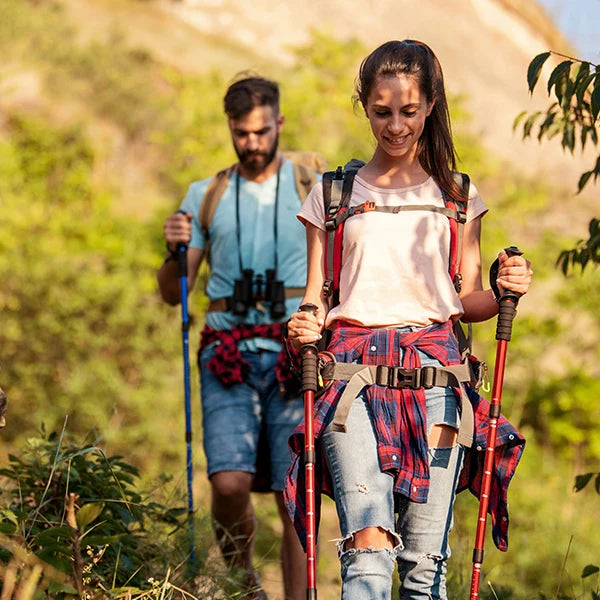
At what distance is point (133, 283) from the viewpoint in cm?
1405

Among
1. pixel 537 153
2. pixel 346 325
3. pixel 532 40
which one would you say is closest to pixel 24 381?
pixel 346 325

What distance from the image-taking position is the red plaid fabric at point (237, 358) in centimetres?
483

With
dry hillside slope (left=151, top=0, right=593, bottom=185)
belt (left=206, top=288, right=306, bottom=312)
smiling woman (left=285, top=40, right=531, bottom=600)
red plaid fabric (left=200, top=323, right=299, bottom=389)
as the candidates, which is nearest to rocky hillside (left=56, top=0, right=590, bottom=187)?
dry hillside slope (left=151, top=0, right=593, bottom=185)

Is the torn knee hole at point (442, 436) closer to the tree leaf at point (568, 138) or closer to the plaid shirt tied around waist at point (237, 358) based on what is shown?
the plaid shirt tied around waist at point (237, 358)

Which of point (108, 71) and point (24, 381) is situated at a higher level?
point (108, 71)

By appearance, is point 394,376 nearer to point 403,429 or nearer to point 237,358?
point 403,429

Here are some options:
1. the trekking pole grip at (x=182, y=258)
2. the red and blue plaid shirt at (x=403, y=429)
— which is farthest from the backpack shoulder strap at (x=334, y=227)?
the trekking pole grip at (x=182, y=258)

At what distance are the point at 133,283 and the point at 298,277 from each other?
926 centimetres

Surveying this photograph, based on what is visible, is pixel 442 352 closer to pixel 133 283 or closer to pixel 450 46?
pixel 133 283

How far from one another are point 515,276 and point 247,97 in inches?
89.9

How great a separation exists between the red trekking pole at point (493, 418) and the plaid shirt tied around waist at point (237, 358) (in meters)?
1.56

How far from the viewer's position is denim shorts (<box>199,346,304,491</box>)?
15.9ft

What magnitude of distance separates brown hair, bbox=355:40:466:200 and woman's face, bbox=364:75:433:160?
3cm

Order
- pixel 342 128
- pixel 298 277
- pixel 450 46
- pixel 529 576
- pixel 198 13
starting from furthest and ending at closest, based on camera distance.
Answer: pixel 450 46 < pixel 198 13 < pixel 342 128 < pixel 529 576 < pixel 298 277
